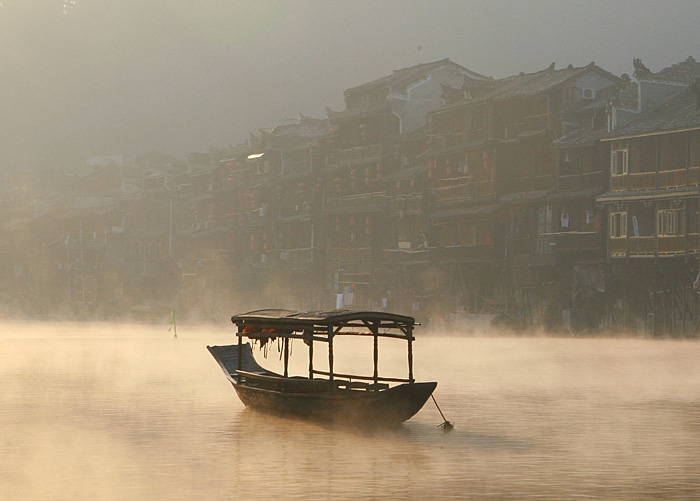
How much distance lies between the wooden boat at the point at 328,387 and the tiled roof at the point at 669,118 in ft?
91.4

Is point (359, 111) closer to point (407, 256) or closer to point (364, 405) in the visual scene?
point (407, 256)

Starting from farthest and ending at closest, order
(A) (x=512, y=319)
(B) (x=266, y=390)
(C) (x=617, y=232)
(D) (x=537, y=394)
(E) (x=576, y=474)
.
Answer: (A) (x=512, y=319), (C) (x=617, y=232), (D) (x=537, y=394), (B) (x=266, y=390), (E) (x=576, y=474)

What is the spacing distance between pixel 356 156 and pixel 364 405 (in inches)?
1893

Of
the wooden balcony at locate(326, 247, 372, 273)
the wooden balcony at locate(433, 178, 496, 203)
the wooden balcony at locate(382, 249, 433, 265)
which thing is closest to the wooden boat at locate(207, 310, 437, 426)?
the wooden balcony at locate(433, 178, 496, 203)

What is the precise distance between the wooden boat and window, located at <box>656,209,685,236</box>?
2728cm

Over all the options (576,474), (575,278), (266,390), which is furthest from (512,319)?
(576,474)

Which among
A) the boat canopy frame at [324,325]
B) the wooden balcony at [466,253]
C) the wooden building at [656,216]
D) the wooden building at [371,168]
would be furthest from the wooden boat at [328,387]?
the wooden building at [371,168]

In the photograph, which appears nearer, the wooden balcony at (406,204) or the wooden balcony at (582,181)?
the wooden balcony at (582,181)

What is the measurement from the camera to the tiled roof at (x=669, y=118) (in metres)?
45.2

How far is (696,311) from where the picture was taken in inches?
1781

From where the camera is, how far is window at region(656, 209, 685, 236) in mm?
45500

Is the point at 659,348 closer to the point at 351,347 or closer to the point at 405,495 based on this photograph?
the point at 351,347

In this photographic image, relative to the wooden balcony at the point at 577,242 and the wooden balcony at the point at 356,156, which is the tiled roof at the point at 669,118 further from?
the wooden balcony at the point at 356,156

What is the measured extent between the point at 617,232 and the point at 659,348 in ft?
22.7
